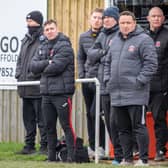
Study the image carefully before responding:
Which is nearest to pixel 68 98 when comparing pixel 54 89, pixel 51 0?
pixel 54 89

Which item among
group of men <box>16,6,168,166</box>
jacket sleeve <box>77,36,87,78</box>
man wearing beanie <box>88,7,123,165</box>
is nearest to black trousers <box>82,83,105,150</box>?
group of men <box>16,6,168,166</box>

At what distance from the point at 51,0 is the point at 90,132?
2995 millimetres

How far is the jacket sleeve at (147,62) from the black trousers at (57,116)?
4.19 ft

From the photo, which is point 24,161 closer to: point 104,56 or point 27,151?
point 27,151

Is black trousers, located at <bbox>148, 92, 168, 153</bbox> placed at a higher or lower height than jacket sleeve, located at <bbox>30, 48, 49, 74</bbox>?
lower

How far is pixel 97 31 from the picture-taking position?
1130 centimetres

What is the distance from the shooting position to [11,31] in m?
13.6

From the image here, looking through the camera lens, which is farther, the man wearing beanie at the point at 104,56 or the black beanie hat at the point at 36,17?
the black beanie hat at the point at 36,17

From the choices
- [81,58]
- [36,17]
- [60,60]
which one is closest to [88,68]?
[81,58]

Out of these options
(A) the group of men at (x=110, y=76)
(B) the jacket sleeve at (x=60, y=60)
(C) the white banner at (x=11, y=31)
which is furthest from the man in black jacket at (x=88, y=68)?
(C) the white banner at (x=11, y=31)

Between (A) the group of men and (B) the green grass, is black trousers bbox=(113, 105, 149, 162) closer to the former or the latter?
(A) the group of men

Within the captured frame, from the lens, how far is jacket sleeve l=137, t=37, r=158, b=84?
9727mm

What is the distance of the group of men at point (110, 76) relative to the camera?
9.89m

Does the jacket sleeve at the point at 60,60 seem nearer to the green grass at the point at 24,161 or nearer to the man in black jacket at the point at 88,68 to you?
the man in black jacket at the point at 88,68
